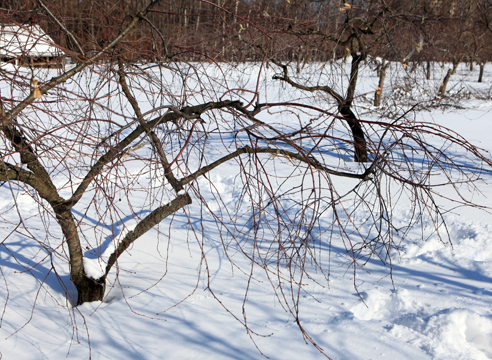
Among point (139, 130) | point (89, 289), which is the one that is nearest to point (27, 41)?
point (139, 130)

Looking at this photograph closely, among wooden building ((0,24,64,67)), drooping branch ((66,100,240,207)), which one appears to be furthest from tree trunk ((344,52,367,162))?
wooden building ((0,24,64,67))

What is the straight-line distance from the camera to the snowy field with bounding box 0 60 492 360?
6.94ft

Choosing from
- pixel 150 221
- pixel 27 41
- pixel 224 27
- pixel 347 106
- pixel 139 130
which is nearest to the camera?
pixel 27 41

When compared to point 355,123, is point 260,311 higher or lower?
lower

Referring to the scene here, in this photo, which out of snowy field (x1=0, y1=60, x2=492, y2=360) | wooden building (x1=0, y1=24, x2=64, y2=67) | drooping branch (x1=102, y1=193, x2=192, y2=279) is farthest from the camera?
drooping branch (x1=102, y1=193, x2=192, y2=279)

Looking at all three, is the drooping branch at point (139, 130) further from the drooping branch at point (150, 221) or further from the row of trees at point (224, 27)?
the drooping branch at point (150, 221)

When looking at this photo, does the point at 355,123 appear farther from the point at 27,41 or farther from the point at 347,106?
the point at 347,106

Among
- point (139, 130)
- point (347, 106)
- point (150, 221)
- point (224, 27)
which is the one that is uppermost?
point (347, 106)

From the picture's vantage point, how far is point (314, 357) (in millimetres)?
2039

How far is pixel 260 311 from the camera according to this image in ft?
8.04

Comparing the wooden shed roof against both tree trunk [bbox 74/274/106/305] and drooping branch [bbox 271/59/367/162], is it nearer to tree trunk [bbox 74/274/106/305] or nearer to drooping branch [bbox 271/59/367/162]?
drooping branch [bbox 271/59/367/162]

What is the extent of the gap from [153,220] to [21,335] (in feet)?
3.39

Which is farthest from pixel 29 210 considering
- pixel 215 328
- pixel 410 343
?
pixel 410 343

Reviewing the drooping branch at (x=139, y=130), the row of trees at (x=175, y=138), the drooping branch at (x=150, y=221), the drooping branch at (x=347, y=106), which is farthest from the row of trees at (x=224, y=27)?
the drooping branch at (x=150, y=221)
